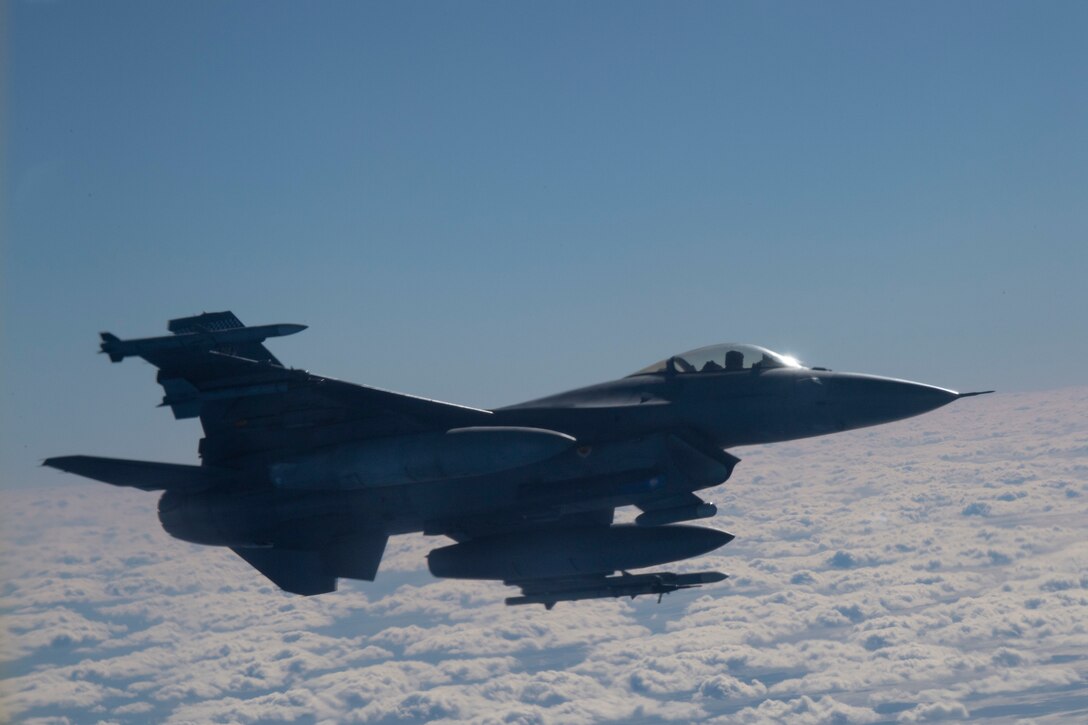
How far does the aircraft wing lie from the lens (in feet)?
70.6

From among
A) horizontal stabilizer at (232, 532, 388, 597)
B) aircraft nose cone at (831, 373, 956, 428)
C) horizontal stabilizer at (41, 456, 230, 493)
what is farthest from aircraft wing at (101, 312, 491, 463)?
aircraft nose cone at (831, 373, 956, 428)

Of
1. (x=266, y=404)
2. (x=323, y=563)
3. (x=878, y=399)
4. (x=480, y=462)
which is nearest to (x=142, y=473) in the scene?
(x=266, y=404)

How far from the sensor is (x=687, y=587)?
22969mm

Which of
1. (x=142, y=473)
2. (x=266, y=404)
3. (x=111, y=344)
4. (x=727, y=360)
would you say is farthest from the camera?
(x=266, y=404)

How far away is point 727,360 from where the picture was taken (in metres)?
22.5

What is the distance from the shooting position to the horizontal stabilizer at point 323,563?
2442 cm

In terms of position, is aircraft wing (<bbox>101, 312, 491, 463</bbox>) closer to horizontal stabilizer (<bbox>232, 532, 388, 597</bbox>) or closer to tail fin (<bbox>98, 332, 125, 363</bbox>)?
tail fin (<bbox>98, 332, 125, 363</bbox>)

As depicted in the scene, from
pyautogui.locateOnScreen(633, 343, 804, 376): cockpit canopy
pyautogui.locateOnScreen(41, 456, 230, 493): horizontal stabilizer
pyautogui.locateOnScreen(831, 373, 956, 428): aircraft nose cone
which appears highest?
pyautogui.locateOnScreen(633, 343, 804, 376): cockpit canopy

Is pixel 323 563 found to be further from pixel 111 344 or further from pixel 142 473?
pixel 111 344

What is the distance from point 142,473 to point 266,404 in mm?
3570

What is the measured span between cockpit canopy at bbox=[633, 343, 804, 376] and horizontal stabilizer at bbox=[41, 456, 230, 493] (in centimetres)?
1237

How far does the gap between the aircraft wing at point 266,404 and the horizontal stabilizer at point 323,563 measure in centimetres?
312

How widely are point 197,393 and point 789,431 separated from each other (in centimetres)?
1439

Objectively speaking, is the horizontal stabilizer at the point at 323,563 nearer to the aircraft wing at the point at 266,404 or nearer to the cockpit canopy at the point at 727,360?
the aircraft wing at the point at 266,404
